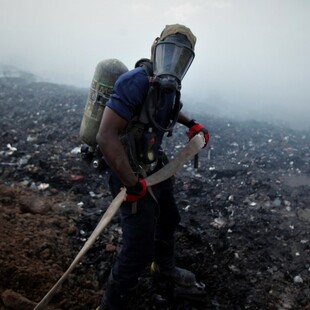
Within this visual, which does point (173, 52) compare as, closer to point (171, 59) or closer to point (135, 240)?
point (171, 59)

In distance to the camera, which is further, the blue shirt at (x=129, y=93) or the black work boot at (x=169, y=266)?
the black work boot at (x=169, y=266)

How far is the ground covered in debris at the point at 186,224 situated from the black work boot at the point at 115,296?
0.36 m

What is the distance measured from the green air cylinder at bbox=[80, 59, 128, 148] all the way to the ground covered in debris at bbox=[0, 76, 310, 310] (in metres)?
1.22

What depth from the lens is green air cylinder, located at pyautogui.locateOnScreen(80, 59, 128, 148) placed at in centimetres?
234

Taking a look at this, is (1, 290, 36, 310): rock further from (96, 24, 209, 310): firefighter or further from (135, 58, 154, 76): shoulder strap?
(135, 58, 154, 76): shoulder strap

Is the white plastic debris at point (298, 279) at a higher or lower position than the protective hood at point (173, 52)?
lower

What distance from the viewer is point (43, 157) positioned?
5.44 meters

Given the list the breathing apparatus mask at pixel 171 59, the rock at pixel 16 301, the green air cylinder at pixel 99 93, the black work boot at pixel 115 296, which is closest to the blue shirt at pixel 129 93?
the breathing apparatus mask at pixel 171 59

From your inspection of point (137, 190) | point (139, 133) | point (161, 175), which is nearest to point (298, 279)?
point (161, 175)

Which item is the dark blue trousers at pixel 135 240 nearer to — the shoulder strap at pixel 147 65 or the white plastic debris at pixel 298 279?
the shoulder strap at pixel 147 65

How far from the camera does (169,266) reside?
109 inches

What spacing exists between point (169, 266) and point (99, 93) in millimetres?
1569

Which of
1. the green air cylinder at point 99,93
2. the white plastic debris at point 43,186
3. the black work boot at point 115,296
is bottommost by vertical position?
the white plastic debris at point 43,186

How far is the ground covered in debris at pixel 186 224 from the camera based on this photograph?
8.91 ft
